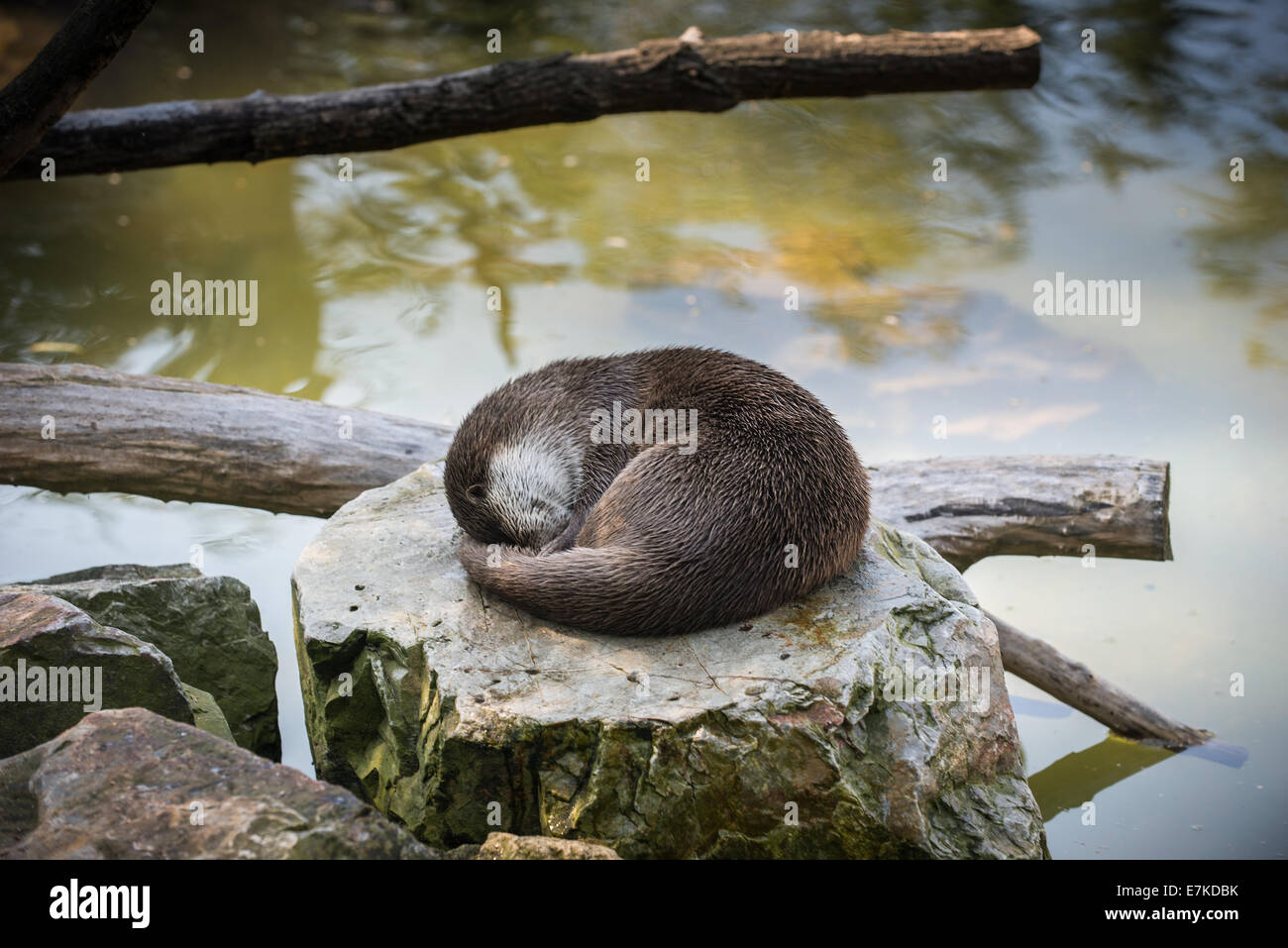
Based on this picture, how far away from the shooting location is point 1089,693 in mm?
4051

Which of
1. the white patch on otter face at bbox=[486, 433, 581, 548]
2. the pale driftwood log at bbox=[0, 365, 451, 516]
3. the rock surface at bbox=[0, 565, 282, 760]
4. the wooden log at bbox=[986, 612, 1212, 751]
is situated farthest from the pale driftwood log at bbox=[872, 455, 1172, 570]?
the rock surface at bbox=[0, 565, 282, 760]

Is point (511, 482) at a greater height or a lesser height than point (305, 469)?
greater

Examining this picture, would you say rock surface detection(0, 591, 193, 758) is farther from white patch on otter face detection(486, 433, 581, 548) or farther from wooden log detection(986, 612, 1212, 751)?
wooden log detection(986, 612, 1212, 751)

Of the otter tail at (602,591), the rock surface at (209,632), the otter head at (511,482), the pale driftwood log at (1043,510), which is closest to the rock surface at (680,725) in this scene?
the otter tail at (602,591)

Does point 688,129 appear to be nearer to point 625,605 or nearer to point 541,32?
point 541,32

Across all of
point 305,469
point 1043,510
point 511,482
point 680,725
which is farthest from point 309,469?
point 1043,510

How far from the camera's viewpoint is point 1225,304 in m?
6.34

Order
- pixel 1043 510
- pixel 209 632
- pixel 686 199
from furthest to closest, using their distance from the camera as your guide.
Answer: pixel 686 199 < pixel 1043 510 < pixel 209 632

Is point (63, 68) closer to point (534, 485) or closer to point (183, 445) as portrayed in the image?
point (183, 445)

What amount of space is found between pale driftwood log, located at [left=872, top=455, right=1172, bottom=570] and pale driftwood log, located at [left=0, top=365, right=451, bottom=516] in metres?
2.03

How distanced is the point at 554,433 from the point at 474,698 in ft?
3.13

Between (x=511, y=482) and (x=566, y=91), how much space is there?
2.34 metres

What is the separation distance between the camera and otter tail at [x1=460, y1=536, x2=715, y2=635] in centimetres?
281

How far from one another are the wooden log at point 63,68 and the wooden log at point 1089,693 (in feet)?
11.5
